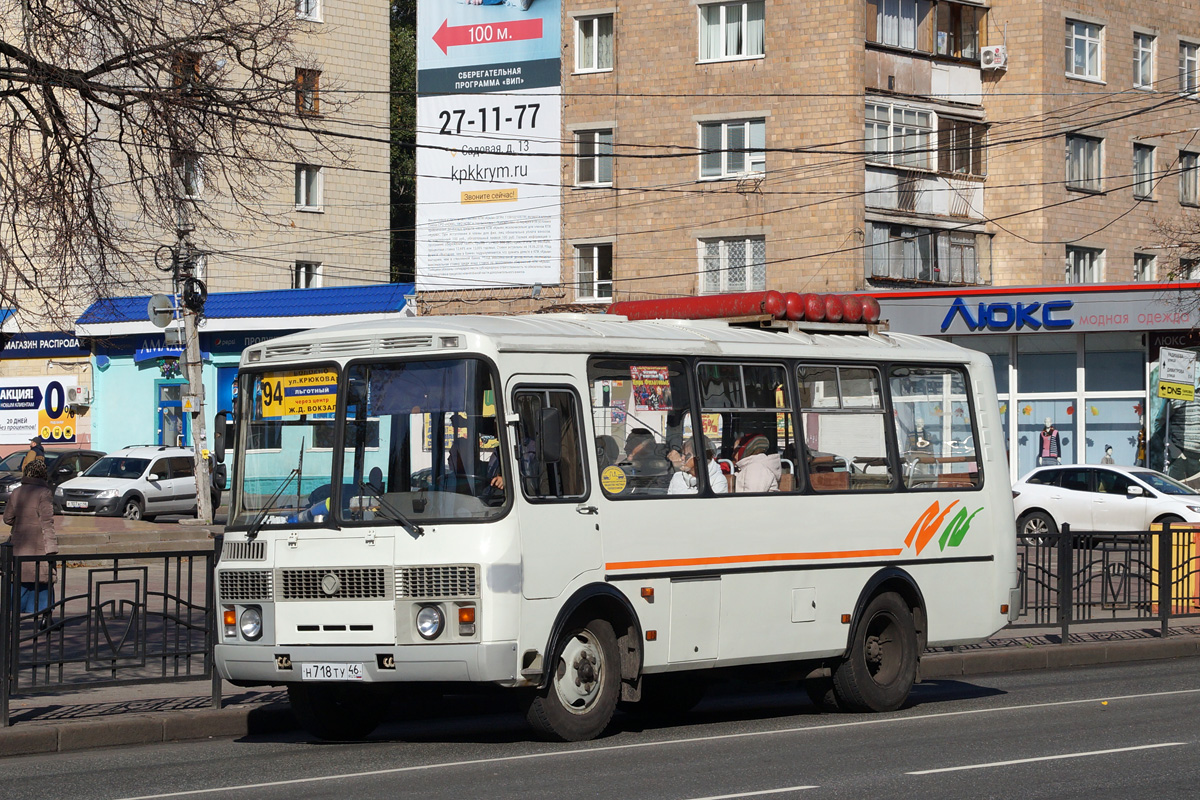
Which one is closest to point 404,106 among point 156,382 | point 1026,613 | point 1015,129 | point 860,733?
point 156,382

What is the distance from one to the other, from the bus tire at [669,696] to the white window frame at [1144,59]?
3816cm

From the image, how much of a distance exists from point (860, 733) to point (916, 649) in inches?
68.9

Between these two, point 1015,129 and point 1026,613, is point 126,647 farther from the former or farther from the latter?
point 1015,129

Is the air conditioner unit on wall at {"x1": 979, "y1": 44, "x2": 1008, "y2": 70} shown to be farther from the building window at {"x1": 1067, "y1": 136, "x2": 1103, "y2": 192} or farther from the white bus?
the white bus

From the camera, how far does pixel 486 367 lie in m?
10.3

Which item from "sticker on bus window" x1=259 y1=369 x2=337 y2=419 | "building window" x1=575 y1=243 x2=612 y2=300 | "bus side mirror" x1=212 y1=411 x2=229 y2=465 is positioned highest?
"building window" x1=575 y1=243 x2=612 y2=300

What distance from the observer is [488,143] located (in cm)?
4666

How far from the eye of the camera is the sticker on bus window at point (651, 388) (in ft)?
37.1

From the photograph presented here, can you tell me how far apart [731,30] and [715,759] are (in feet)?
116

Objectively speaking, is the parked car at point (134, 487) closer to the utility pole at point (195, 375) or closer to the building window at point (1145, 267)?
the utility pole at point (195, 375)

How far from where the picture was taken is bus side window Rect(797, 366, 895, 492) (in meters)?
12.2

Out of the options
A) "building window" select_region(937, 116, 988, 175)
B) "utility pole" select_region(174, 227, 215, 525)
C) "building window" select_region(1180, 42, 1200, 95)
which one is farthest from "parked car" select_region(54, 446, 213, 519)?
"building window" select_region(1180, 42, 1200, 95)

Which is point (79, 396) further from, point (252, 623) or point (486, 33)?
point (252, 623)

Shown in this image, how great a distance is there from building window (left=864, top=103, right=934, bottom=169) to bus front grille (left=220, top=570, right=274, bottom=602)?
33.2m
